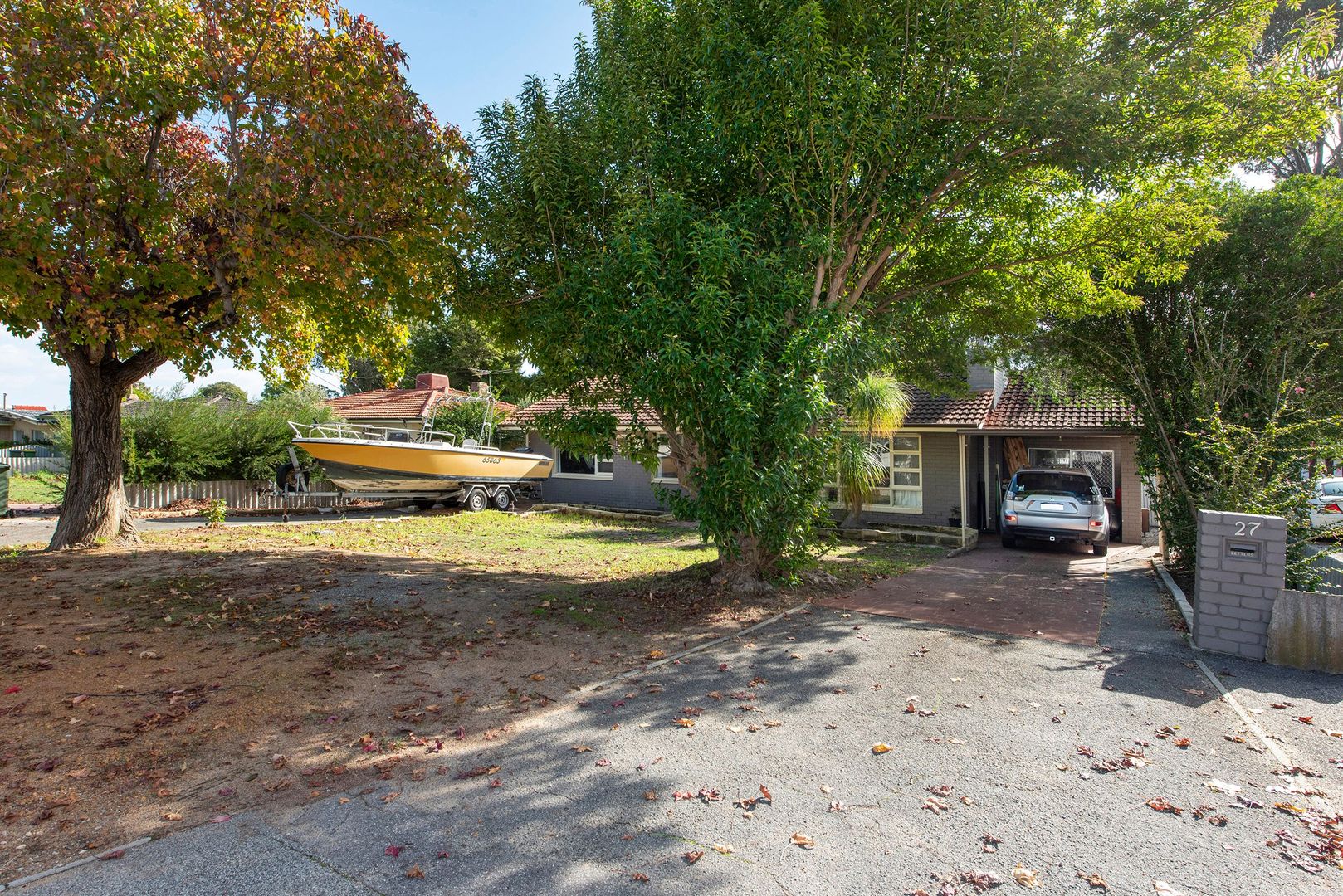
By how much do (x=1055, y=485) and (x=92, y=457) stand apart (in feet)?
57.4

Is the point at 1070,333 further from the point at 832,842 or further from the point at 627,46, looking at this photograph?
the point at 832,842

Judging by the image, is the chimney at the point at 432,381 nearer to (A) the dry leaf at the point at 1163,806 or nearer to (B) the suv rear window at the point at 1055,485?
(B) the suv rear window at the point at 1055,485

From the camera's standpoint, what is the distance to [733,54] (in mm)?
7992

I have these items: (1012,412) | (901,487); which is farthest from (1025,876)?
(1012,412)

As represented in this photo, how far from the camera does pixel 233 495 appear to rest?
19.1m

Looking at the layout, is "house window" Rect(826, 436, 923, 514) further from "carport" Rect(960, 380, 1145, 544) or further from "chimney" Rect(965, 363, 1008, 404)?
"chimney" Rect(965, 363, 1008, 404)

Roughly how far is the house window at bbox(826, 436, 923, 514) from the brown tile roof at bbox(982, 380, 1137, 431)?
197cm

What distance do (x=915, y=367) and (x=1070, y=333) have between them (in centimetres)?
297

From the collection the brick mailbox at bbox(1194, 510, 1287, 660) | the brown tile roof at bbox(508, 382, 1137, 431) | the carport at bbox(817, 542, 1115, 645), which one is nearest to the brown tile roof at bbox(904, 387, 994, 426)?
the brown tile roof at bbox(508, 382, 1137, 431)

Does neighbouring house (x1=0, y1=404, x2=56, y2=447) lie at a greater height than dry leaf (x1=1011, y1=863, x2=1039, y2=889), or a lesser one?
greater

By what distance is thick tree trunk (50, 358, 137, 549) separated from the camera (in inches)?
428

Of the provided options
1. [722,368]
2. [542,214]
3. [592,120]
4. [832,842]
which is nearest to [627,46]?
[592,120]

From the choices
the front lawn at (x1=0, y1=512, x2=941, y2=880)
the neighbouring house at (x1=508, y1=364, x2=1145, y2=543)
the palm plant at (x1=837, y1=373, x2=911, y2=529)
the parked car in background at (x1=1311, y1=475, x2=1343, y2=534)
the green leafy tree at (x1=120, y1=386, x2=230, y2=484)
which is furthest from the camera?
the green leafy tree at (x1=120, y1=386, x2=230, y2=484)

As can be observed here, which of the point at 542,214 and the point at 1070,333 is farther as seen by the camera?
the point at 1070,333
